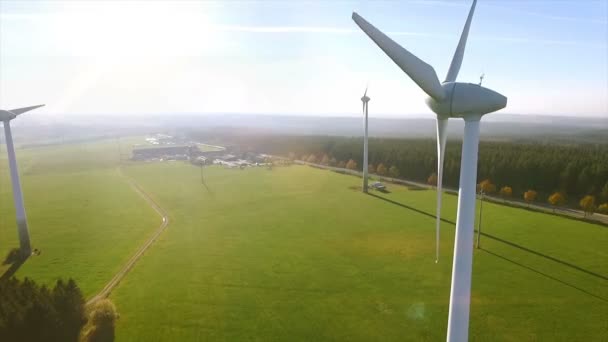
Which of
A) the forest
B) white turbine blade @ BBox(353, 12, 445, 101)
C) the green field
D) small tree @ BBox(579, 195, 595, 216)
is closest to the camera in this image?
white turbine blade @ BBox(353, 12, 445, 101)

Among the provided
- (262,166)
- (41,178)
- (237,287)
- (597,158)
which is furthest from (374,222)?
(41,178)

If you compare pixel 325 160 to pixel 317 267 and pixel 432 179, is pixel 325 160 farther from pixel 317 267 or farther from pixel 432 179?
pixel 317 267

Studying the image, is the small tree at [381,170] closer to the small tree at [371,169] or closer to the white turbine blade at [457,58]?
the small tree at [371,169]

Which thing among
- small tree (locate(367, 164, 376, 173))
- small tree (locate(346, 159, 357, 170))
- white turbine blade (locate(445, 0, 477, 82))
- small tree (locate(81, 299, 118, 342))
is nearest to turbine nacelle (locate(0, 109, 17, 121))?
small tree (locate(81, 299, 118, 342))

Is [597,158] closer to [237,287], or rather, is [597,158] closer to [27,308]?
[237,287]

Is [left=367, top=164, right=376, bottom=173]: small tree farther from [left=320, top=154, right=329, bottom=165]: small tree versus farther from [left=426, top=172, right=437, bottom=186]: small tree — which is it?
[left=426, top=172, right=437, bottom=186]: small tree

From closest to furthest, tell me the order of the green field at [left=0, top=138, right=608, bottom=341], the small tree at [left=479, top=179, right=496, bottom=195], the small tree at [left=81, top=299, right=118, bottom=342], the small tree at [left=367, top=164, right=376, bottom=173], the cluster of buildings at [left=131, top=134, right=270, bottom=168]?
1. the small tree at [left=81, top=299, right=118, bottom=342]
2. the green field at [left=0, top=138, right=608, bottom=341]
3. the small tree at [left=479, top=179, right=496, bottom=195]
4. the small tree at [left=367, top=164, right=376, bottom=173]
5. the cluster of buildings at [left=131, top=134, right=270, bottom=168]

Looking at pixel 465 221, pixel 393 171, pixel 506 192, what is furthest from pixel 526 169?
pixel 465 221

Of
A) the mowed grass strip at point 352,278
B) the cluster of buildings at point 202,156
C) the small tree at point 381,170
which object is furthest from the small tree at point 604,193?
the cluster of buildings at point 202,156
